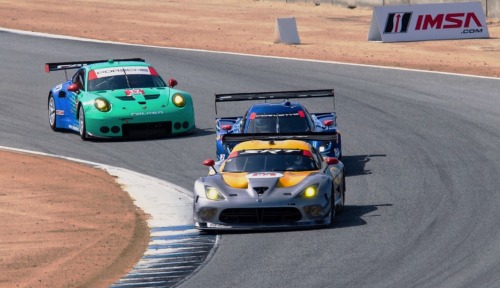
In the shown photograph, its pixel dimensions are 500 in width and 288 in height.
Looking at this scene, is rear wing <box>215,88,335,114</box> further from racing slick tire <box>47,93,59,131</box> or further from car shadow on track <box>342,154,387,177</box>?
racing slick tire <box>47,93,59,131</box>

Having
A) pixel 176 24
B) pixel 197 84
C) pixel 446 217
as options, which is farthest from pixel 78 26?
pixel 446 217

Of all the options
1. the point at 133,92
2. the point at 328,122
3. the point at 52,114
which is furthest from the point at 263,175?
the point at 52,114

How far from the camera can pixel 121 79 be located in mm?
28094

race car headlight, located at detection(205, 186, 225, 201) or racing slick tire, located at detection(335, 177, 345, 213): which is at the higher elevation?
race car headlight, located at detection(205, 186, 225, 201)

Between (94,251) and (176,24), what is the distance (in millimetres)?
34021

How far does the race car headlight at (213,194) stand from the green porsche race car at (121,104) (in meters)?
8.77

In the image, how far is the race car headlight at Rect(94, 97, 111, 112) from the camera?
27.1 m

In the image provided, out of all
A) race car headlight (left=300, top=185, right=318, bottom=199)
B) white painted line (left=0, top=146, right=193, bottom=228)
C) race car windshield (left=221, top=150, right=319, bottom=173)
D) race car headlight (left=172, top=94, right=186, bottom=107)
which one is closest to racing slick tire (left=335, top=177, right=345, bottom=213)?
race car windshield (left=221, top=150, right=319, bottom=173)

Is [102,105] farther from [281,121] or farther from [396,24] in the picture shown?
[396,24]

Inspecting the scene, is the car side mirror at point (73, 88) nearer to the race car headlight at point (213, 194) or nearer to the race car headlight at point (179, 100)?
the race car headlight at point (179, 100)

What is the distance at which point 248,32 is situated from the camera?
47.8 metres

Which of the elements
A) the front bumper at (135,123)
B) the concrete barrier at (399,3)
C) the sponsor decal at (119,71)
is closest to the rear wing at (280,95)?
the front bumper at (135,123)

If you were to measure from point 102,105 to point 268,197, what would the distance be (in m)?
9.77

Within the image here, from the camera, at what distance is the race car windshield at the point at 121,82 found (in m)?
28.0
